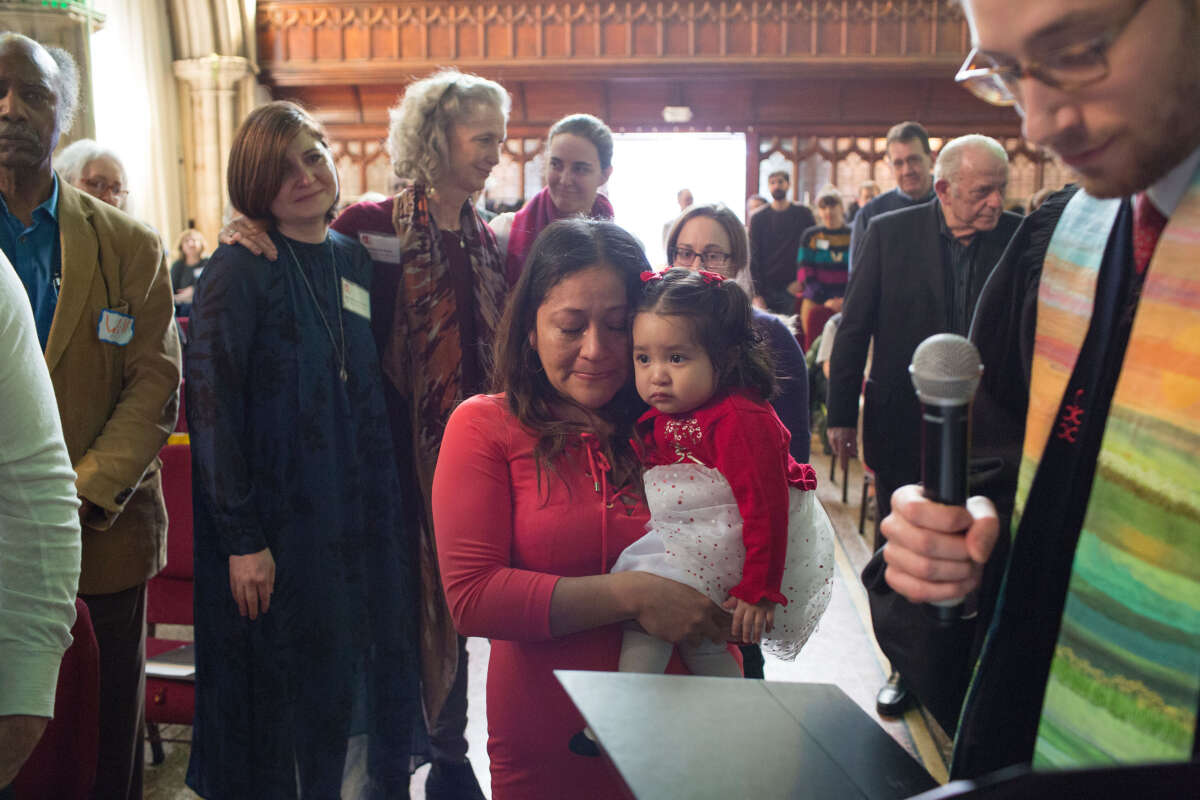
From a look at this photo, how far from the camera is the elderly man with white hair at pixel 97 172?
11.6ft

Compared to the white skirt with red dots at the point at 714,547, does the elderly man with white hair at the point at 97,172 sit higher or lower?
higher

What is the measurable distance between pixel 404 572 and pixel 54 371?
0.95 m

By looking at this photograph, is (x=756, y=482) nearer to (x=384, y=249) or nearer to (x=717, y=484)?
(x=717, y=484)

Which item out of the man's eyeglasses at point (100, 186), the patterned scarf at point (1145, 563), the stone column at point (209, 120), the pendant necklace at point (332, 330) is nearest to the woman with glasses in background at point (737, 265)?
the pendant necklace at point (332, 330)

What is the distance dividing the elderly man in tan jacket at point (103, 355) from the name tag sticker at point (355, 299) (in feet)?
1.34

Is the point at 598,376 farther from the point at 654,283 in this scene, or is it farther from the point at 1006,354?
the point at 1006,354

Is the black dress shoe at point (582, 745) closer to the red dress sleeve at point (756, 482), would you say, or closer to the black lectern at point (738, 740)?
the red dress sleeve at point (756, 482)

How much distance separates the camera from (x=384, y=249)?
2.68 metres

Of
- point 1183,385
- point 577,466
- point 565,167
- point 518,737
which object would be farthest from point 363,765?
point 1183,385

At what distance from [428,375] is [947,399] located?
6.53 feet

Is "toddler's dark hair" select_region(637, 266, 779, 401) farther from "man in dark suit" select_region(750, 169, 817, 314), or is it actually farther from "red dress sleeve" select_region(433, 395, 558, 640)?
"man in dark suit" select_region(750, 169, 817, 314)

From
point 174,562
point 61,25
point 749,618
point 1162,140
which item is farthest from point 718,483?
point 61,25

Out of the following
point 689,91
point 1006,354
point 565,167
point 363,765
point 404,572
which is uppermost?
point 689,91

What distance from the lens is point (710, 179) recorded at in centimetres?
1144
